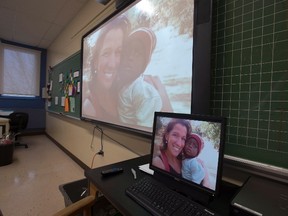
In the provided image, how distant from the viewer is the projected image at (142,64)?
1.08 meters

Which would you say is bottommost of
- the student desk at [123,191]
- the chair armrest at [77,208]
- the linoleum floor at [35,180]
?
the linoleum floor at [35,180]

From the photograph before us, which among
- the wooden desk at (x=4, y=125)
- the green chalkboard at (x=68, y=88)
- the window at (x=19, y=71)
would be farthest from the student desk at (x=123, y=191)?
the window at (x=19, y=71)

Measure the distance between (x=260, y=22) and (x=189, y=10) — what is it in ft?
1.35

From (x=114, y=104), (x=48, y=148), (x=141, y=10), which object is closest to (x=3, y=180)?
(x=48, y=148)

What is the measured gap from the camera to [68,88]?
306cm

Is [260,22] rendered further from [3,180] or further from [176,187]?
[3,180]

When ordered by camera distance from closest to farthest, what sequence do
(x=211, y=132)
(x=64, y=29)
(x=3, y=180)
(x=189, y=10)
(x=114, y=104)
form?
(x=211, y=132)
(x=189, y=10)
(x=114, y=104)
(x=3, y=180)
(x=64, y=29)

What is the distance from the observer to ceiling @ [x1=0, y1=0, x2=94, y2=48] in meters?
2.74

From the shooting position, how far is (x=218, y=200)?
2.40 feet

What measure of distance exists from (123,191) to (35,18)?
384cm

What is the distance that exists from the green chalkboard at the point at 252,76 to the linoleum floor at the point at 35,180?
74.0 inches

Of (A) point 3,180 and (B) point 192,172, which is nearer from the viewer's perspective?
(B) point 192,172

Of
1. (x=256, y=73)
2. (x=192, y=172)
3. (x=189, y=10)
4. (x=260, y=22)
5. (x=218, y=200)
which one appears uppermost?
(x=189, y=10)

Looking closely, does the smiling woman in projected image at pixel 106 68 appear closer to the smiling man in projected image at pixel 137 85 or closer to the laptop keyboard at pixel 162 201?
the smiling man in projected image at pixel 137 85
